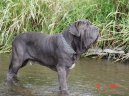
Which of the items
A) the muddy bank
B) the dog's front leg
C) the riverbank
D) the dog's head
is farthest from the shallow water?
the riverbank

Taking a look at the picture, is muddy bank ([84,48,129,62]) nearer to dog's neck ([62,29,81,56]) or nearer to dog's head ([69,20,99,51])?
dog's neck ([62,29,81,56])

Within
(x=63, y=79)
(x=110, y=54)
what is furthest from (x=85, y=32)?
(x=110, y=54)

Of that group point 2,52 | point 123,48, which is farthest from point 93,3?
point 2,52

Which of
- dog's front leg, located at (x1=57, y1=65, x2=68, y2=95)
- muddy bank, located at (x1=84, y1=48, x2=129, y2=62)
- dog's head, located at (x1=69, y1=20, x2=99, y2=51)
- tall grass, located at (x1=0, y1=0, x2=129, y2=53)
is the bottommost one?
muddy bank, located at (x1=84, y1=48, x2=129, y2=62)

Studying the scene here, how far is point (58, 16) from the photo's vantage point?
477 inches

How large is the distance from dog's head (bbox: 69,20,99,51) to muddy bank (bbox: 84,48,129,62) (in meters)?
3.54

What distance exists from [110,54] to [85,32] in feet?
12.6

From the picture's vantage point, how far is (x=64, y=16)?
11.9 meters

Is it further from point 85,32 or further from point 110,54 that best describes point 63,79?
point 110,54

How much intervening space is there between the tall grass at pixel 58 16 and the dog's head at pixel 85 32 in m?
3.91

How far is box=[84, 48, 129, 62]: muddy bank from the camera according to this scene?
11.1 m

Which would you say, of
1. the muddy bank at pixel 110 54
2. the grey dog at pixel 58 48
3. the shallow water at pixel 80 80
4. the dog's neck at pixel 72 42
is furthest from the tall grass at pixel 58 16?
the dog's neck at pixel 72 42

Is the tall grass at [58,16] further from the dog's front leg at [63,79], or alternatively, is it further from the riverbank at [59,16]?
the dog's front leg at [63,79]

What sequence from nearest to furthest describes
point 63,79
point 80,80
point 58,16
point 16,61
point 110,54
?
point 63,79 → point 16,61 → point 80,80 → point 110,54 → point 58,16
